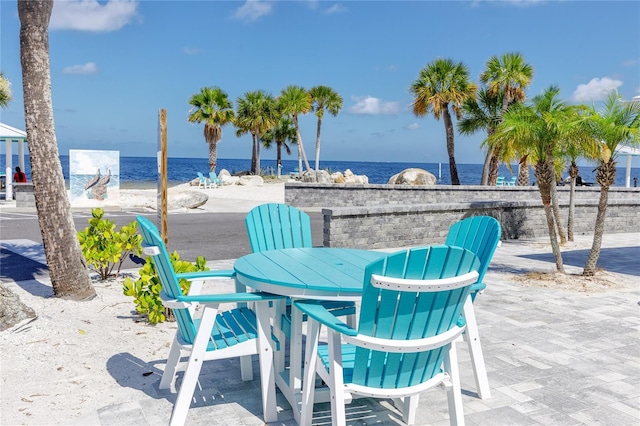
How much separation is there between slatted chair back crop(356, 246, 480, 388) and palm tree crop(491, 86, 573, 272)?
5.54 meters

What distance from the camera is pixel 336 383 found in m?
2.75

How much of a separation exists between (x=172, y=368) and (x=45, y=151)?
3049 mm

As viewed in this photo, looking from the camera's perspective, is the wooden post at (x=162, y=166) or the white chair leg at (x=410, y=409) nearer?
the white chair leg at (x=410, y=409)

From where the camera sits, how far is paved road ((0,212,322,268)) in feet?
32.6

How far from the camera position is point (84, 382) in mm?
3809

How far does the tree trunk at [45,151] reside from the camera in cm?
543

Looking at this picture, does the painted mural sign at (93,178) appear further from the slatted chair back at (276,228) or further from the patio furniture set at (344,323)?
the patio furniture set at (344,323)

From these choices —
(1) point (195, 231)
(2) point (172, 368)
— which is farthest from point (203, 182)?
(2) point (172, 368)

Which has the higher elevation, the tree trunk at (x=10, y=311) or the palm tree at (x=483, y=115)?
the palm tree at (x=483, y=115)

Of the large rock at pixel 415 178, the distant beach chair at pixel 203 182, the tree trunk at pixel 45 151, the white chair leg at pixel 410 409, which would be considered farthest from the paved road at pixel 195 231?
the distant beach chair at pixel 203 182

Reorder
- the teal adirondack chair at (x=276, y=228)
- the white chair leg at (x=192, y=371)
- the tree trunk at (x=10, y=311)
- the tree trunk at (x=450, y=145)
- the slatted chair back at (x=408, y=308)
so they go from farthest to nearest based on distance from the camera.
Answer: the tree trunk at (x=450, y=145) < the teal adirondack chair at (x=276, y=228) < the tree trunk at (x=10, y=311) < the white chair leg at (x=192, y=371) < the slatted chair back at (x=408, y=308)

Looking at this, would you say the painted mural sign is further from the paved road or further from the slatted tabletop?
the slatted tabletop

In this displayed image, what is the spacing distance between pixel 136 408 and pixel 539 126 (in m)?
6.57

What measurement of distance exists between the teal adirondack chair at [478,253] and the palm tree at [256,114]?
3501 cm
